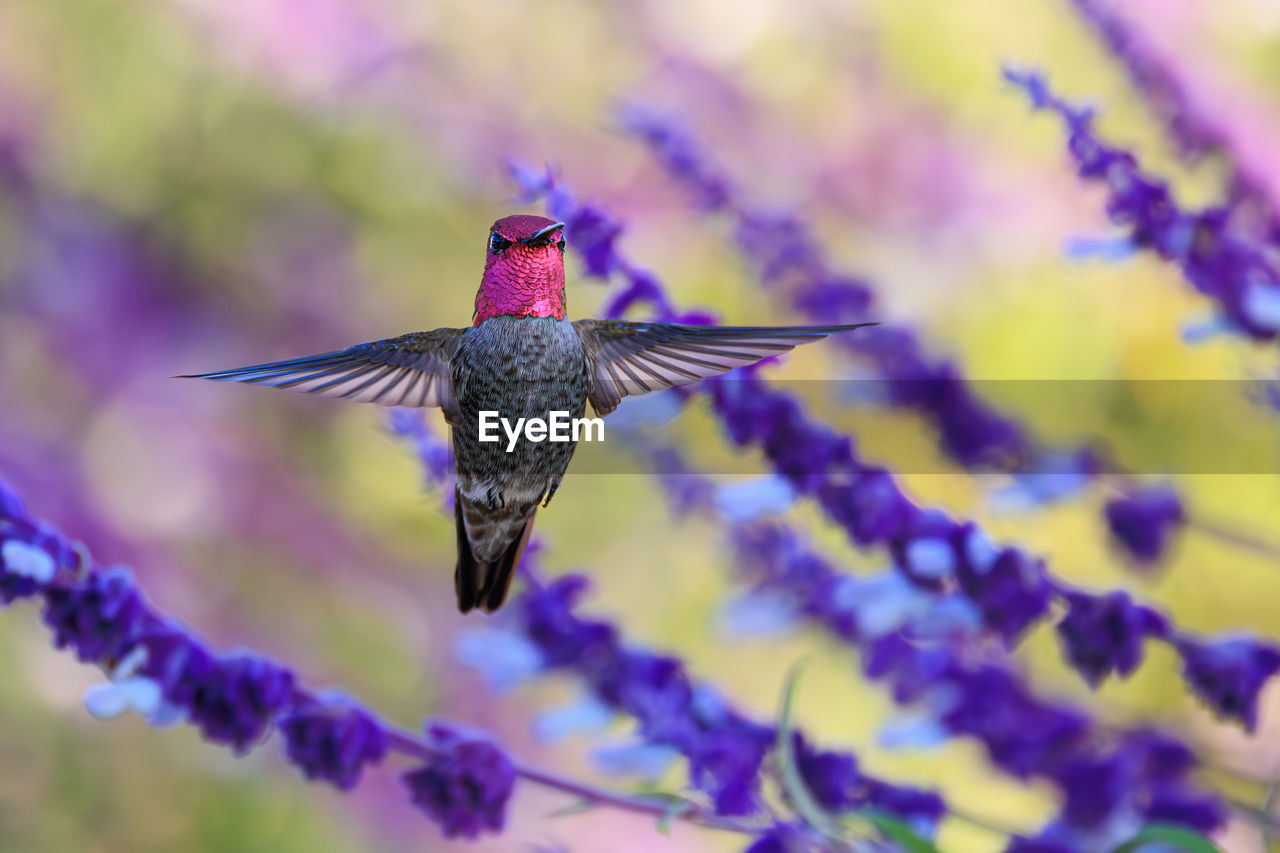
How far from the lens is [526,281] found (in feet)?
1.89

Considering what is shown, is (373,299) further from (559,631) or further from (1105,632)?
(1105,632)

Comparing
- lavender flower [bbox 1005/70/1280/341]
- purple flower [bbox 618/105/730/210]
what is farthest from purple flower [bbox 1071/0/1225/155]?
purple flower [bbox 618/105/730/210]

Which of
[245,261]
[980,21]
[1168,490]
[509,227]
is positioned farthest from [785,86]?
[509,227]

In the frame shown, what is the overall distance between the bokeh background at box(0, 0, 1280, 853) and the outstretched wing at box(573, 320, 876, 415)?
2.68 feet

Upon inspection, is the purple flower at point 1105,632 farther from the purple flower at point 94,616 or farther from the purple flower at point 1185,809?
the purple flower at point 94,616

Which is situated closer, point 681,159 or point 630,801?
point 630,801

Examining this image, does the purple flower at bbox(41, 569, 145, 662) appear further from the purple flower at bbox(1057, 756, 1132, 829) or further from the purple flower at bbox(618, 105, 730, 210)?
the purple flower at bbox(1057, 756, 1132, 829)

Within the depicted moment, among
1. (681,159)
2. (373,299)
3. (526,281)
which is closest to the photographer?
(526,281)

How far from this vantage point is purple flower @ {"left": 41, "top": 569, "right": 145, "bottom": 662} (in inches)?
20.3

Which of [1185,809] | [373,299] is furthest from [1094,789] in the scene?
[373,299]

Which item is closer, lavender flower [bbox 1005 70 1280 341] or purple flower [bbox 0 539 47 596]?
purple flower [bbox 0 539 47 596]

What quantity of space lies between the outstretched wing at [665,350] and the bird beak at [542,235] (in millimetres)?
52

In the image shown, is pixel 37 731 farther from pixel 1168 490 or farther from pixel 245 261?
pixel 1168 490

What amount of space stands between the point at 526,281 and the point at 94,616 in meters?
0.25
